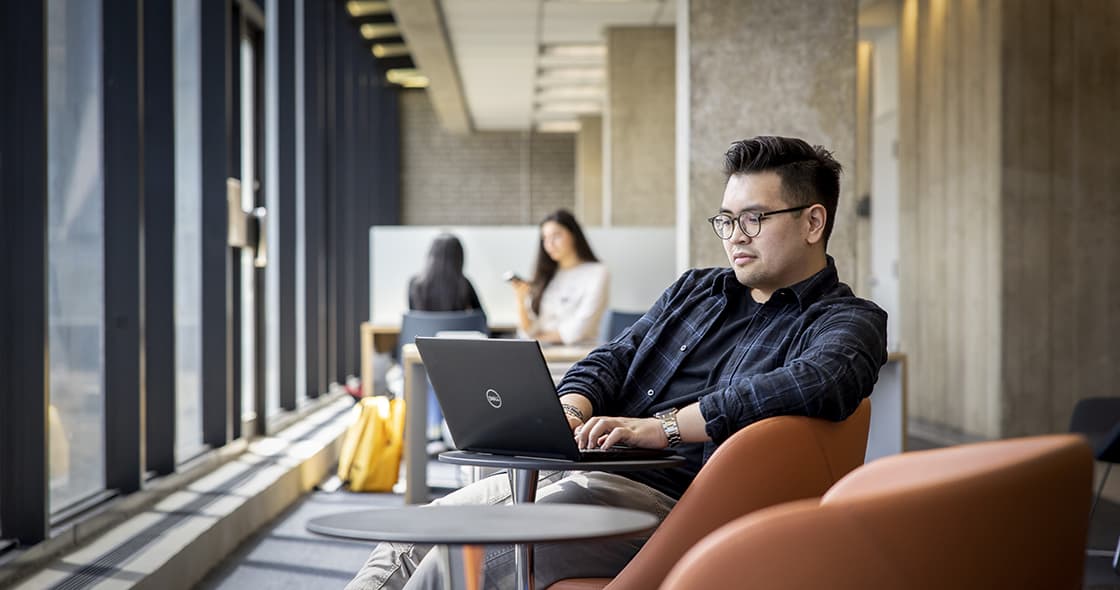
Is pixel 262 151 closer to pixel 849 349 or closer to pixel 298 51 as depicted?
pixel 298 51

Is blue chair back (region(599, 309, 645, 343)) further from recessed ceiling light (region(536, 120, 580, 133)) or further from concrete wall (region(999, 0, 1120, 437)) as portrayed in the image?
recessed ceiling light (region(536, 120, 580, 133))

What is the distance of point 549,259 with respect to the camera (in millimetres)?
5141

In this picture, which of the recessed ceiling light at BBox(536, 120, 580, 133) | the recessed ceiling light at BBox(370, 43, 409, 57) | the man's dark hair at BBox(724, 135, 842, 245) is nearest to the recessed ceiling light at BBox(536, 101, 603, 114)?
the recessed ceiling light at BBox(536, 120, 580, 133)

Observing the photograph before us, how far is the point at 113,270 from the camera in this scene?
3.57 m

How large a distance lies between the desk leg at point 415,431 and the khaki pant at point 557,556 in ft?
7.40

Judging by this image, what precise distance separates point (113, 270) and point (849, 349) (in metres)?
2.52

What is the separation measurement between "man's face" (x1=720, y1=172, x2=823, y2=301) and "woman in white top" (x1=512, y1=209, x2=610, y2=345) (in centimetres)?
284

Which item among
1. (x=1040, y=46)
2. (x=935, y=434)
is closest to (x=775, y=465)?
(x=1040, y=46)

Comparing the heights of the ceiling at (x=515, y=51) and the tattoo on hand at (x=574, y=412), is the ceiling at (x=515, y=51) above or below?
above

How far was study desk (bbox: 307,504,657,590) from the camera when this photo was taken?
114 centimetres

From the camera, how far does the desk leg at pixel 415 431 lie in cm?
415

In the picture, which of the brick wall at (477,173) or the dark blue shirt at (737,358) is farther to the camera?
the brick wall at (477,173)

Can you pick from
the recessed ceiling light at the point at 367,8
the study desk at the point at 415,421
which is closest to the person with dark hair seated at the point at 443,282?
the study desk at the point at 415,421

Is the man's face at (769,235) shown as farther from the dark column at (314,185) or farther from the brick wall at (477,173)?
the brick wall at (477,173)
